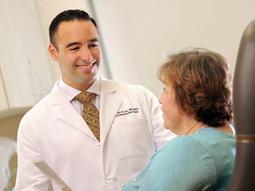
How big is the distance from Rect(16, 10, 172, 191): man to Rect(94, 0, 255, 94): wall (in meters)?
0.41

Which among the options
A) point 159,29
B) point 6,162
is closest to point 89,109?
point 6,162

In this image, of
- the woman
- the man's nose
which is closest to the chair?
the man's nose

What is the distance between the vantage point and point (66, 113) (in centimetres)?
173

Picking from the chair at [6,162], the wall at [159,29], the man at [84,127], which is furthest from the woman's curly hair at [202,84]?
the chair at [6,162]

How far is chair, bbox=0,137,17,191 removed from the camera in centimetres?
210

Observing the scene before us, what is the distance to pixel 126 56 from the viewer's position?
2668 millimetres

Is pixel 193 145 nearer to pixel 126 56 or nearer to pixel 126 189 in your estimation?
pixel 126 189

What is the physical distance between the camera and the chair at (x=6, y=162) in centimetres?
210

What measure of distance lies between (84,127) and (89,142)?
0.23 feet

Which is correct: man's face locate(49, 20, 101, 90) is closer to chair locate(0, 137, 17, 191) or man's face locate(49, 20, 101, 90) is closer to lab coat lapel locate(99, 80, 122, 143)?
lab coat lapel locate(99, 80, 122, 143)

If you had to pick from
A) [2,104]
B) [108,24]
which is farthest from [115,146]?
[108,24]

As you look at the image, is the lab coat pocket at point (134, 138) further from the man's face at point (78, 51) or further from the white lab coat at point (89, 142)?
the man's face at point (78, 51)

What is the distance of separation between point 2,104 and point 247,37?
1898 millimetres

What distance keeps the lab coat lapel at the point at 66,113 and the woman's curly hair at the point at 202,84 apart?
0.68 meters
